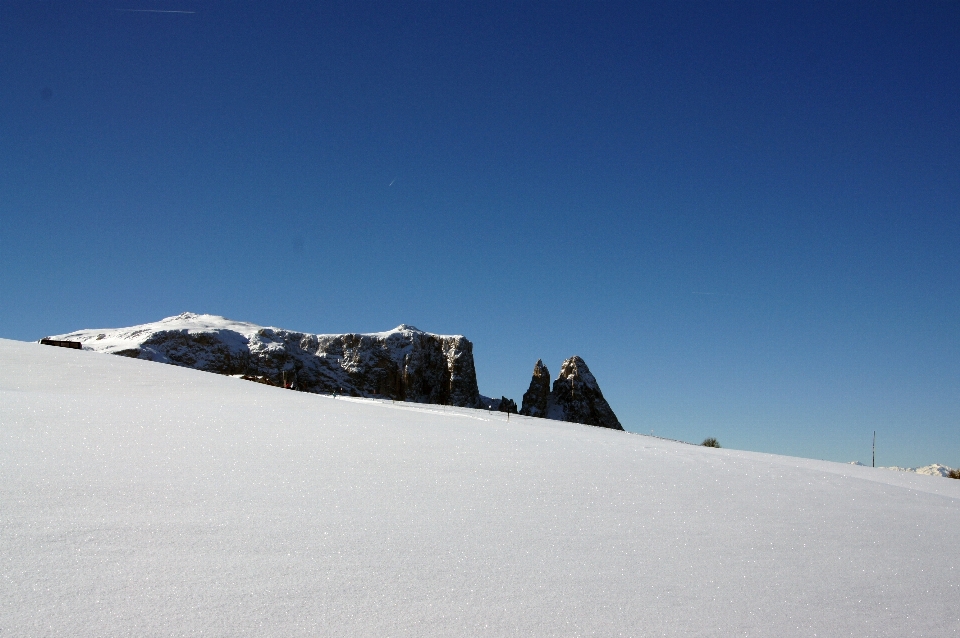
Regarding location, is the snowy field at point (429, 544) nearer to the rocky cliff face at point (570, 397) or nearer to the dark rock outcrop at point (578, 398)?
the rocky cliff face at point (570, 397)

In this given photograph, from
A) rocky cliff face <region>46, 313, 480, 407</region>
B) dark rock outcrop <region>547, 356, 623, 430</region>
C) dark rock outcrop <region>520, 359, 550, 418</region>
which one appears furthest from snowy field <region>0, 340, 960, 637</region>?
rocky cliff face <region>46, 313, 480, 407</region>

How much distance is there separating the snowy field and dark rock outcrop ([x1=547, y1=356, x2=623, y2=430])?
8789 cm

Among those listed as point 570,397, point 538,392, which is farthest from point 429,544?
point 570,397

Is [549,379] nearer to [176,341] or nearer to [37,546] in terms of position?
[176,341]

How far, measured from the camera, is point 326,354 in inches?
4220

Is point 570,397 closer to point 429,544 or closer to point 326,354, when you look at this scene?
point 326,354

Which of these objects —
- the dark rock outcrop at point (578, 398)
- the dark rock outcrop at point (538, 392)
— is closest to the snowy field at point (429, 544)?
the dark rock outcrop at point (538, 392)

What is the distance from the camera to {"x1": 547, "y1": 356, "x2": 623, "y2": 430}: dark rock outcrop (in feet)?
300

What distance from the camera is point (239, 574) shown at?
1782 millimetres

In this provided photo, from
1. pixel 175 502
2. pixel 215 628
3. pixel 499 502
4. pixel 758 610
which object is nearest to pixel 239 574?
pixel 215 628

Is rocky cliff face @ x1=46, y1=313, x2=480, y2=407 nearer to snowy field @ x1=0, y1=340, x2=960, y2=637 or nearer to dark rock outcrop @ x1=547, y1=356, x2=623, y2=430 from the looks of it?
dark rock outcrop @ x1=547, y1=356, x2=623, y2=430

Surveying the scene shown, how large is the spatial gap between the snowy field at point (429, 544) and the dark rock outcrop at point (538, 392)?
285 feet

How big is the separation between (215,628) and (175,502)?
1.04 metres

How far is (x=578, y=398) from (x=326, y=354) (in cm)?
4325
